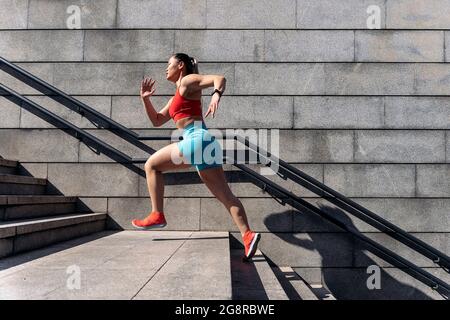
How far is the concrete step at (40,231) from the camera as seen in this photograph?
342 centimetres

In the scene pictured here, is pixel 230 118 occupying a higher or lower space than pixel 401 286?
higher

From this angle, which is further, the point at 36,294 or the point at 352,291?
the point at 352,291

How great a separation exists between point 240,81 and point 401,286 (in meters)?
3.74

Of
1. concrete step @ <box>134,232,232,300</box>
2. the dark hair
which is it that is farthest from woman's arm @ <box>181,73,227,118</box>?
concrete step @ <box>134,232,232,300</box>

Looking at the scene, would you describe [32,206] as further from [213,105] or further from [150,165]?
[213,105]

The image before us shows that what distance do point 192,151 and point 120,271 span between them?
4.28ft

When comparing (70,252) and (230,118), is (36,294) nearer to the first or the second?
(70,252)

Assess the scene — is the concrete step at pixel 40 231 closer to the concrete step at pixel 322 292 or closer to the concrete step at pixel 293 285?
the concrete step at pixel 293 285

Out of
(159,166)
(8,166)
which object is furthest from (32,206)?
(159,166)

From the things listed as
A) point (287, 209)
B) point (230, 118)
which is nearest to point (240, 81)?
point (230, 118)

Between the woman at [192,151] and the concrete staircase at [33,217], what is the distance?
3.34 feet

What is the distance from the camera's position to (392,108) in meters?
5.55

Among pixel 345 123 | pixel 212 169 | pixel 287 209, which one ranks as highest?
pixel 345 123

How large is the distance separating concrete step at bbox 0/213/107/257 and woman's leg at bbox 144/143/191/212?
118 cm
